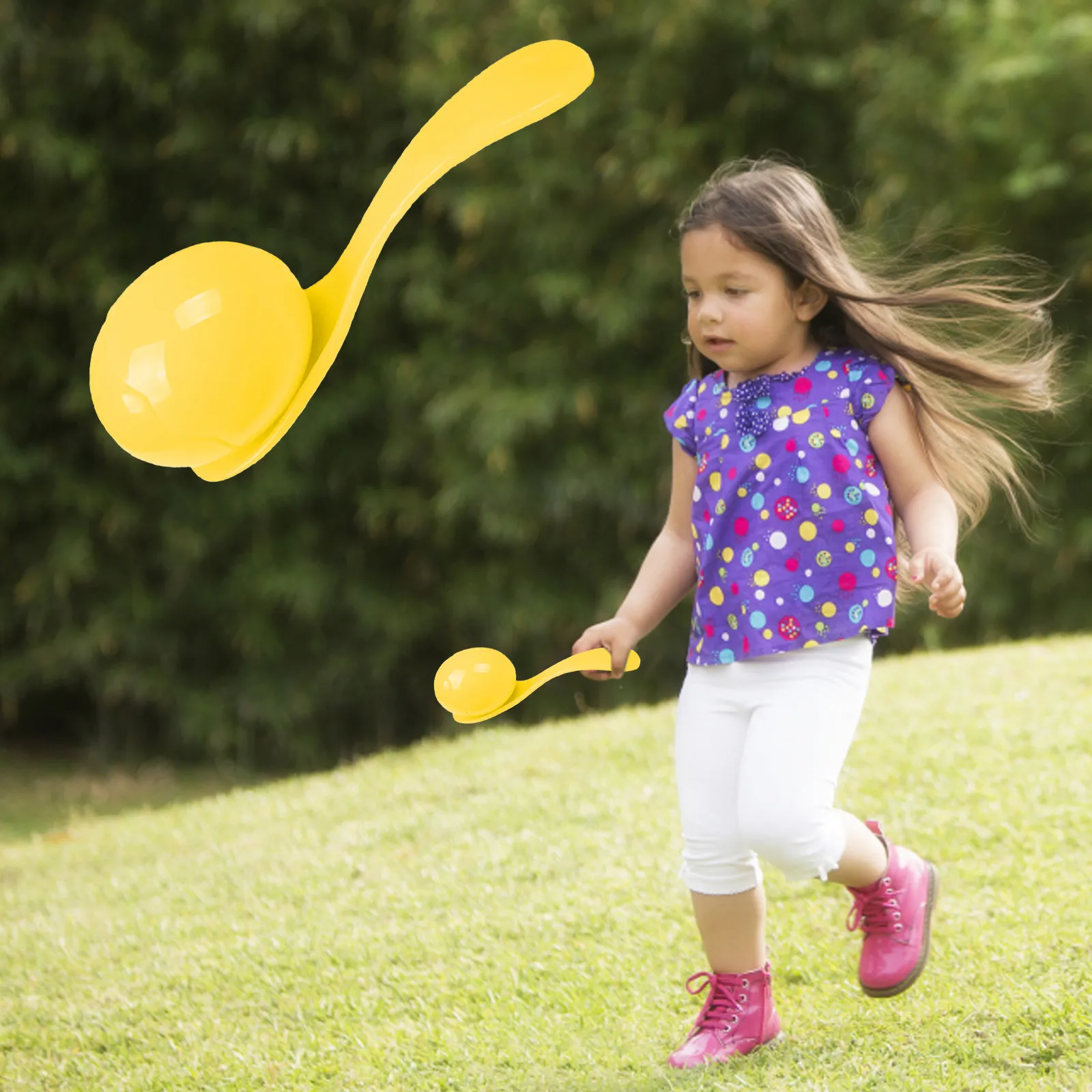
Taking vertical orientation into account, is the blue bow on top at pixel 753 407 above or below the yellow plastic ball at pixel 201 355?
below

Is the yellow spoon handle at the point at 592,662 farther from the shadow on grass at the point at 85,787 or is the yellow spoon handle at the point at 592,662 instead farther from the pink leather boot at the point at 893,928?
the shadow on grass at the point at 85,787

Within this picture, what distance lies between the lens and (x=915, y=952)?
6.27 ft

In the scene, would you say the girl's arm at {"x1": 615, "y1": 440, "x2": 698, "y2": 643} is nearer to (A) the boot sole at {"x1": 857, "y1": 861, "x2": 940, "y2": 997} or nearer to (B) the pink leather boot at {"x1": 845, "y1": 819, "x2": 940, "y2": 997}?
(B) the pink leather boot at {"x1": 845, "y1": 819, "x2": 940, "y2": 997}

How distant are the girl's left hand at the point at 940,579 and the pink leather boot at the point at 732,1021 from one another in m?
0.59

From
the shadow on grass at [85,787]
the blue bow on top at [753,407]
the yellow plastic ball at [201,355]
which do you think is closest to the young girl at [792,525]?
the blue bow on top at [753,407]

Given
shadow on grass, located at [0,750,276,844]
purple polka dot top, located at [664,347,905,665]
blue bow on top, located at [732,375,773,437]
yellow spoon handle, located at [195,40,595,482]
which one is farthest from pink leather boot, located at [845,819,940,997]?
shadow on grass, located at [0,750,276,844]

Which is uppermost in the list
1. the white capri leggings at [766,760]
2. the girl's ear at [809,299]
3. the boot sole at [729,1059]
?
the girl's ear at [809,299]

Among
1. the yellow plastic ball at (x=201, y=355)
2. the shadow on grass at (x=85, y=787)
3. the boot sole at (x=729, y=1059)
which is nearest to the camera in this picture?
the yellow plastic ball at (x=201, y=355)

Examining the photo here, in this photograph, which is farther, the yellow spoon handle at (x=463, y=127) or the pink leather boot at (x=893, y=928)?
the pink leather boot at (x=893, y=928)

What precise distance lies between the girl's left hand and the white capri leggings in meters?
0.19

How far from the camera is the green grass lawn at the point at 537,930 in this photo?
6.32 feet

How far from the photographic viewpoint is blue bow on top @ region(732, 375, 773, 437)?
71.3 inches

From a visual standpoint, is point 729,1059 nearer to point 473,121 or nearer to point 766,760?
point 766,760

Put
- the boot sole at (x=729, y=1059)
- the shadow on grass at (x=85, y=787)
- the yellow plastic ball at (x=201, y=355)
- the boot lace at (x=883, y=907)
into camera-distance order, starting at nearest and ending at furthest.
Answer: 1. the yellow plastic ball at (x=201, y=355)
2. the boot sole at (x=729, y=1059)
3. the boot lace at (x=883, y=907)
4. the shadow on grass at (x=85, y=787)
